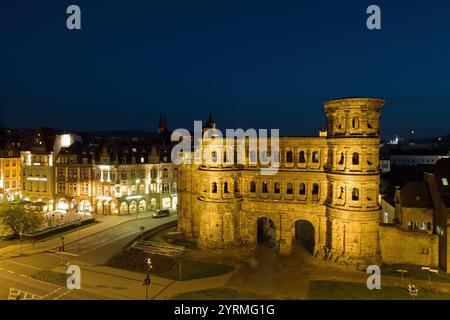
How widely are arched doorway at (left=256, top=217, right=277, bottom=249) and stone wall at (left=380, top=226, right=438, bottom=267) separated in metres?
15.3

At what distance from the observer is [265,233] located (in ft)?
200

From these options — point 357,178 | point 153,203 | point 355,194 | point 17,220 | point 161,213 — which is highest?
point 357,178

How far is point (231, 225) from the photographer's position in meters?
51.2

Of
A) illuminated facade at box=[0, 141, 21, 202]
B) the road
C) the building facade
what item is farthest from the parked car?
illuminated facade at box=[0, 141, 21, 202]

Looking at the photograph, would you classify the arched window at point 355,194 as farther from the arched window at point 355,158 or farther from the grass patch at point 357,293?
the grass patch at point 357,293

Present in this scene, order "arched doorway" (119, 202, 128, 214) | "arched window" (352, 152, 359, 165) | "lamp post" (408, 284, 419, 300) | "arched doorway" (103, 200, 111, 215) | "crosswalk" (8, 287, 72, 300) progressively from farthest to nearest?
1. "arched doorway" (119, 202, 128, 214)
2. "arched doorway" (103, 200, 111, 215)
3. "arched window" (352, 152, 359, 165)
4. "crosswalk" (8, 287, 72, 300)
5. "lamp post" (408, 284, 419, 300)

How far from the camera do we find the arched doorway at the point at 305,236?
172 ft

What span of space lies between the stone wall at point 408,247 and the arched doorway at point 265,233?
1530cm

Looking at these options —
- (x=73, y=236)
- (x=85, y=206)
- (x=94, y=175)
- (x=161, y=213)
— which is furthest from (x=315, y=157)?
(x=85, y=206)

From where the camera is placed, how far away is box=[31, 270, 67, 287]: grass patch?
133 ft

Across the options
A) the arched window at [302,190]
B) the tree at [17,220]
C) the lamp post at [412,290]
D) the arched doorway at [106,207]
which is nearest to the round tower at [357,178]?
the arched window at [302,190]

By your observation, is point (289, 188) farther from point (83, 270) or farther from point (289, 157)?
point (83, 270)

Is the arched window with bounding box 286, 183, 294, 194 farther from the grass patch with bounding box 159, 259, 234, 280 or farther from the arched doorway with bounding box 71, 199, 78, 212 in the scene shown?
the arched doorway with bounding box 71, 199, 78, 212

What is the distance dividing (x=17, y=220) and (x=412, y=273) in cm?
5576
